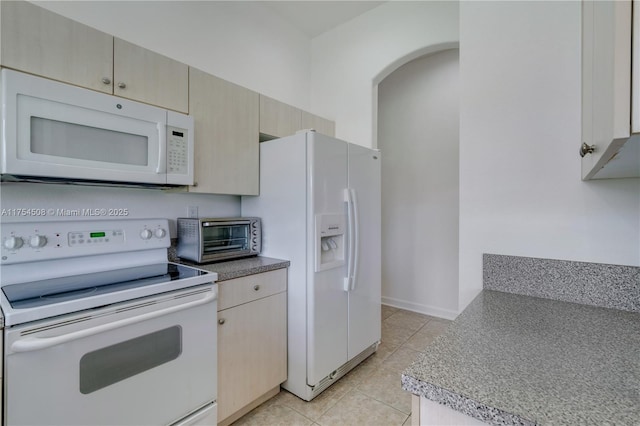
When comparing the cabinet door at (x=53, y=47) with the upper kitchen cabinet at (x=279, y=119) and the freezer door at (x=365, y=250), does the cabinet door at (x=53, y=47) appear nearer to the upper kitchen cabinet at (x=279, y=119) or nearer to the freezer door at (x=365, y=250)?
the upper kitchen cabinet at (x=279, y=119)

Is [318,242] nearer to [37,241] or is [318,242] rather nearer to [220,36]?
[37,241]

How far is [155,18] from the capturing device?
198cm

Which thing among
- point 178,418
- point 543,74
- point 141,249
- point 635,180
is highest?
point 543,74

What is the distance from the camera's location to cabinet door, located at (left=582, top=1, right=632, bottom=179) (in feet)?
1.66

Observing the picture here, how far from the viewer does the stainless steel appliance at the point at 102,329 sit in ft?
3.39

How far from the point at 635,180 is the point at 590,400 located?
894 mm

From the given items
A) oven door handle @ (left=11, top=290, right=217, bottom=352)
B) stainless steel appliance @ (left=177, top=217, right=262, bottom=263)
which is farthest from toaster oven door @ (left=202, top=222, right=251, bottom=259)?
oven door handle @ (left=11, top=290, right=217, bottom=352)

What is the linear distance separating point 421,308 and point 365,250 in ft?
5.49

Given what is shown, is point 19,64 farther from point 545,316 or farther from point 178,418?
point 545,316

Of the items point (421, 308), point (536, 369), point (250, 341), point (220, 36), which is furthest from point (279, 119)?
point (421, 308)

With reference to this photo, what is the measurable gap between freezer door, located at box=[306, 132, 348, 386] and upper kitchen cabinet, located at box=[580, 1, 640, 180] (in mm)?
1334

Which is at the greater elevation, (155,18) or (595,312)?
(155,18)

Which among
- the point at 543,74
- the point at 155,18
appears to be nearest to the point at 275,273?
the point at 543,74

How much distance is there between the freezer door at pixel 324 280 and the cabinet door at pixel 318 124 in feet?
2.02
